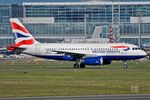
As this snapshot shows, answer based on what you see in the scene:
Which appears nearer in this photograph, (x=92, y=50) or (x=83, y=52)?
(x=92, y=50)

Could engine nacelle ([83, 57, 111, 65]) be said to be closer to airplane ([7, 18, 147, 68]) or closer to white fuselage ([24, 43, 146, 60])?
airplane ([7, 18, 147, 68])

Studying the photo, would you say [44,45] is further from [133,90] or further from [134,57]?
[133,90]

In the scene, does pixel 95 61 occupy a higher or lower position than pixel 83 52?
lower

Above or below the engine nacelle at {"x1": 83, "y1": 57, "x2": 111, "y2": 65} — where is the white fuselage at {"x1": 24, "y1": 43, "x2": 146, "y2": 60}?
above

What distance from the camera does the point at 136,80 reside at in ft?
207

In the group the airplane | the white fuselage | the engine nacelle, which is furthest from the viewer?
the white fuselage

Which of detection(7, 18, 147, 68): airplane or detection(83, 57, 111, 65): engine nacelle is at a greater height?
detection(7, 18, 147, 68): airplane

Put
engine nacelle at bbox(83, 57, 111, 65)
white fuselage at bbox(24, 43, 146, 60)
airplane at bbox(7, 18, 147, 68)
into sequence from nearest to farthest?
engine nacelle at bbox(83, 57, 111, 65) < airplane at bbox(7, 18, 147, 68) < white fuselage at bbox(24, 43, 146, 60)

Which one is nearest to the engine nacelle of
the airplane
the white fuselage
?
the airplane

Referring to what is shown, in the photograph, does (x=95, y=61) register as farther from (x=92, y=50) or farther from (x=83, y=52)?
(x=83, y=52)

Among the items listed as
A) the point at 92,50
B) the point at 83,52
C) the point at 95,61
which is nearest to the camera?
the point at 95,61

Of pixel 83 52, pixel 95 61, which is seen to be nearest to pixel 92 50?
pixel 83 52

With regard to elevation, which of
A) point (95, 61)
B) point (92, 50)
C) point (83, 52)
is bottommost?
point (95, 61)

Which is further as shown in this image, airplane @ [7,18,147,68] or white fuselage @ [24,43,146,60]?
white fuselage @ [24,43,146,60]
